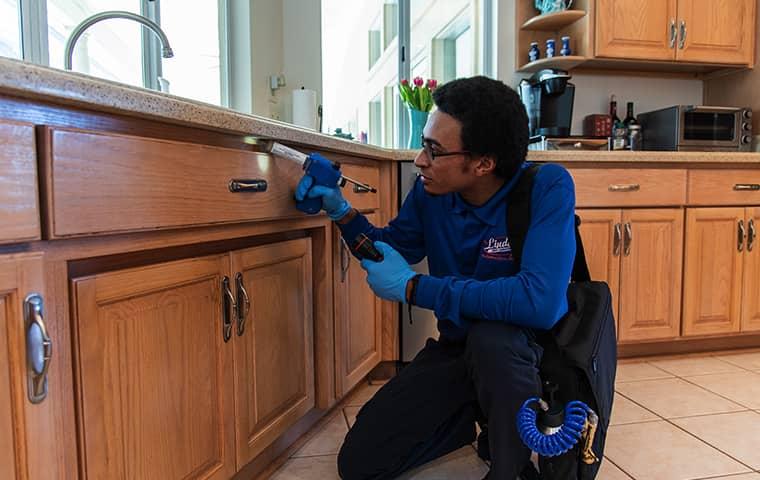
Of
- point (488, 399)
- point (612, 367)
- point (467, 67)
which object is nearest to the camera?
point (488, 399)

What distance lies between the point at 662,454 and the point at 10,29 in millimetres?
2098

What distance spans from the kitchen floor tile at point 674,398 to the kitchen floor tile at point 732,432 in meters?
0.05

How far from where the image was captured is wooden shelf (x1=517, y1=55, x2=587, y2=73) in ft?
8.64

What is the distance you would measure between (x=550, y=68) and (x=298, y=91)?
130 centimetres

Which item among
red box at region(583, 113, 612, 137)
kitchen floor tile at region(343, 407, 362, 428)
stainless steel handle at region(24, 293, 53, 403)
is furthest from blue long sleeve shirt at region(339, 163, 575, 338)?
red box at region(583, 113, 612, 137)

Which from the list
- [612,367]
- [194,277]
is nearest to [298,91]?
[194,277]

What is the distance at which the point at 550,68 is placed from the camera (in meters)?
2.78

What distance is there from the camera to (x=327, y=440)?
1.56 m

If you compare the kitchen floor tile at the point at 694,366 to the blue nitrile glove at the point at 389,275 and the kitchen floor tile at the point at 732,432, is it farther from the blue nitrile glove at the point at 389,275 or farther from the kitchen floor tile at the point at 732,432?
the blue nitrile glove at the point at 389,275

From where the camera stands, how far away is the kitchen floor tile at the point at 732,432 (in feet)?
4.83

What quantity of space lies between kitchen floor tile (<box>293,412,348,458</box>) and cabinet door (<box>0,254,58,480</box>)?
2.87 feet

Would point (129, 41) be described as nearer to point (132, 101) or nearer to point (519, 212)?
point (132, 101)

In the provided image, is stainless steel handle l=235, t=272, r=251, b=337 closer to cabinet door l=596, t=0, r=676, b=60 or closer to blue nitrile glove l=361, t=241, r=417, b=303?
blue nitrile glove l=361, t=241, r=417, b=303

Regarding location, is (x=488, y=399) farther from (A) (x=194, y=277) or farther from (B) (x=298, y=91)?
(B) (x=298, y=91)
